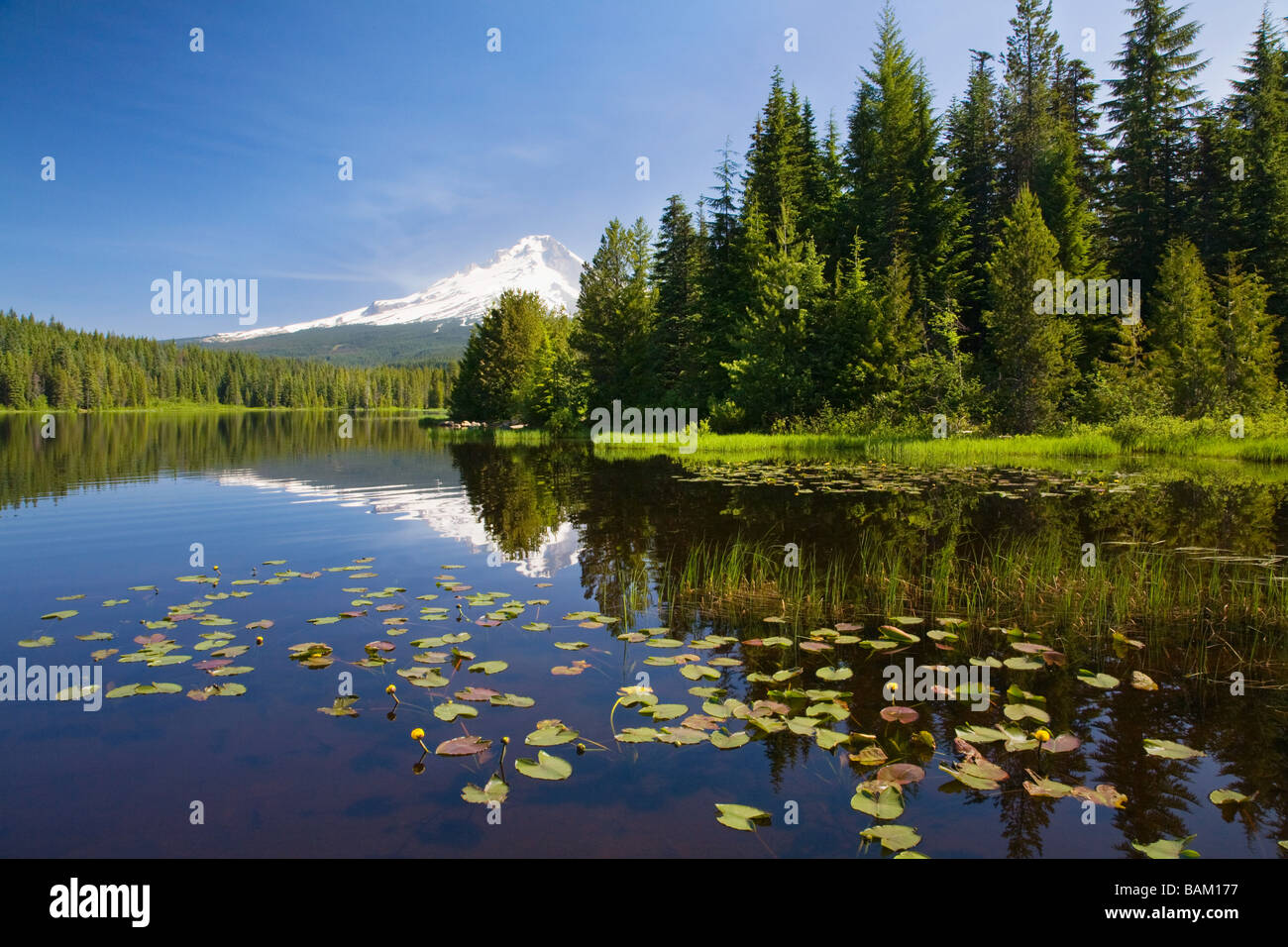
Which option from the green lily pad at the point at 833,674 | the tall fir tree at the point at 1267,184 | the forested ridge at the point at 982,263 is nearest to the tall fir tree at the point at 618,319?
the forested ridge at the point at 982,263

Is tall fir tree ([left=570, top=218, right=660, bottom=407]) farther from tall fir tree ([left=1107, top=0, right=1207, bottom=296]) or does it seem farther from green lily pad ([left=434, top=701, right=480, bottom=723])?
green lily pad ([left=434, top=701, right=480, bottom=723])

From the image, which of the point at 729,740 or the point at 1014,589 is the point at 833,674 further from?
the point at 1014,589

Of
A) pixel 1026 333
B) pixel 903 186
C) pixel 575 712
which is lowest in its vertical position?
pixel 575 712

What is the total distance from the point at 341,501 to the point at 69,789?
16.7 meters

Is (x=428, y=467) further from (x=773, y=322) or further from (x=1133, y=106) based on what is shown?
(x=1133, y=106)

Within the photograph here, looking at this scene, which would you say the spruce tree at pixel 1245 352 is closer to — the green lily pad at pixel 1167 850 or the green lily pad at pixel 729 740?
the green lily pad at pixel 1167 850

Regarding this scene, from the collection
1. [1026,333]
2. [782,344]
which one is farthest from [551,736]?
[1026,333]

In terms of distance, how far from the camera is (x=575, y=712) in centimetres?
603

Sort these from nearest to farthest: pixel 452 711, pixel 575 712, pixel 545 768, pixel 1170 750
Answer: pixel 545 768
pixel 1170 750
pixel 452 711
pixel 575 712

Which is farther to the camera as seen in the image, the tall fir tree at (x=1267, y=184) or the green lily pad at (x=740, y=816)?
the tall fir tree at (x=1267, y=184)

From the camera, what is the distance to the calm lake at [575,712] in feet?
14.2

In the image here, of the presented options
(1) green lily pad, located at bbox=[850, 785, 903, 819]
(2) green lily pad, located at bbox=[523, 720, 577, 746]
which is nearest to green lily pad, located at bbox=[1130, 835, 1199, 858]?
(1) green lily pad, located at bbox=[850, 785, 903, 819]

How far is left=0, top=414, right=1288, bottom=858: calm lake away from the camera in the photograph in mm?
4340

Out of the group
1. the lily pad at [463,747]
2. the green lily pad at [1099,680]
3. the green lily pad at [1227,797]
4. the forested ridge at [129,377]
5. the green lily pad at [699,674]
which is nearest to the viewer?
the green lily pad at [1227,797]
